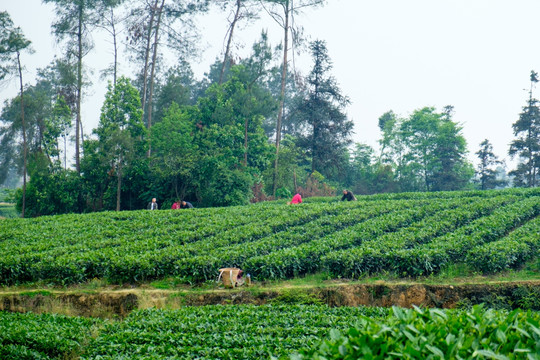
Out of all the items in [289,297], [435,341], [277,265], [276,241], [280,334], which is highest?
[435,341]

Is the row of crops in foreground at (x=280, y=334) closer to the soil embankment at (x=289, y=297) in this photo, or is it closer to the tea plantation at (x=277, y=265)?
the tea plantation at (x=277, y=265)

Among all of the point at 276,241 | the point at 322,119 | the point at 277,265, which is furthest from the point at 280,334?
the point at 322,119

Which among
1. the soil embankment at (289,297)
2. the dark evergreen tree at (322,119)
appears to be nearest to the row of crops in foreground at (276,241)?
the soil embankment at (289,297)

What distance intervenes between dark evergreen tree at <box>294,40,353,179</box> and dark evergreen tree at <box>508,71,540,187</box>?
1384 cm

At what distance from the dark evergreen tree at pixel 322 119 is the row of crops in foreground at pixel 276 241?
2022cm

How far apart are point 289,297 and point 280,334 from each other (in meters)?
3.74

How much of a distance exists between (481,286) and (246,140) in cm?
2052

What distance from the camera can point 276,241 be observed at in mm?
13750

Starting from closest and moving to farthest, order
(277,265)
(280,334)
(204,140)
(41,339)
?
(280,334), (41,339), (277,265), (204,140)

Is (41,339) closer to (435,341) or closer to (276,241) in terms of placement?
(435,341)

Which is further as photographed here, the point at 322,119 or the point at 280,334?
the point at 322,119

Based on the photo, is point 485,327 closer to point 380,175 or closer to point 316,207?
point 316,207

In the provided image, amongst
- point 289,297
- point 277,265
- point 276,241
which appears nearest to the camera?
point 289,297

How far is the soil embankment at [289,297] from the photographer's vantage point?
31.9 feet
